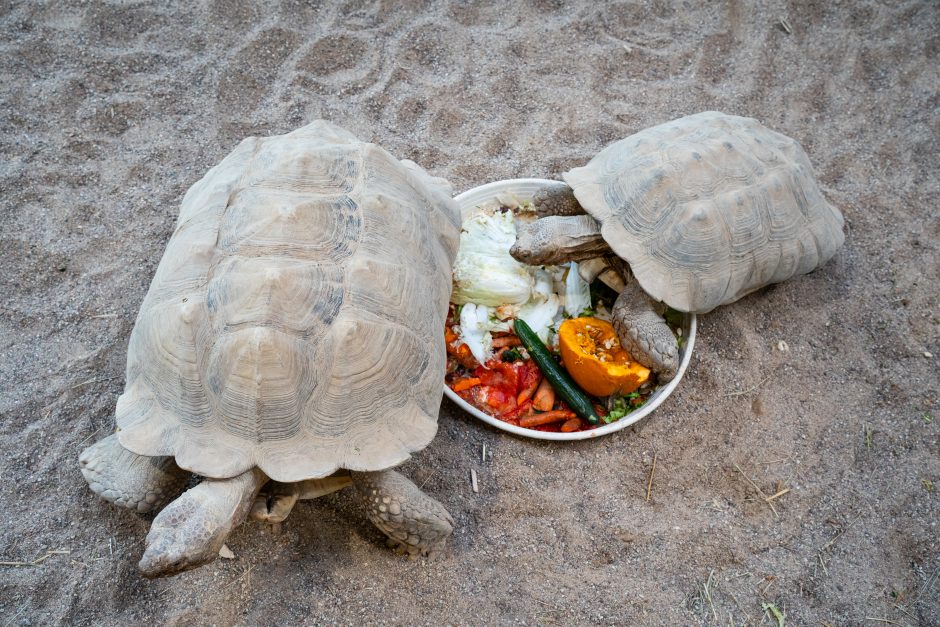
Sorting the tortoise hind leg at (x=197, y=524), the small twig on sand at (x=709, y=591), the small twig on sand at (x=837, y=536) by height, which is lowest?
the small twig on sand at (x=709, y=591)

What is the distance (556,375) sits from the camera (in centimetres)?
270

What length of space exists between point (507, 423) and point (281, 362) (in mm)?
1004

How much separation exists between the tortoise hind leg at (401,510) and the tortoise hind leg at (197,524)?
35cm

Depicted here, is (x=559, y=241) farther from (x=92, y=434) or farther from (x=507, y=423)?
(x=92, y=434)

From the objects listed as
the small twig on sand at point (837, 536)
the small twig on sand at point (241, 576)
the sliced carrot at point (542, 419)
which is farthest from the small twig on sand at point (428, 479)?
the small twig on sand at point (837, 536)

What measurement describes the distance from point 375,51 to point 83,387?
2.17m

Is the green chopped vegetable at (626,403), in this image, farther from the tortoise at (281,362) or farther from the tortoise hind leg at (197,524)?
the tortoise hind leg at (197,524)

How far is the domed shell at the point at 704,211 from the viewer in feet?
8.55

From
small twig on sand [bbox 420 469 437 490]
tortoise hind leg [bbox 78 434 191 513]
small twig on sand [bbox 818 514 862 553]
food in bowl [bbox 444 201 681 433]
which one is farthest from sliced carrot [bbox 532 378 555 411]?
tortoise hind leg [bbox 78 434 191 513]

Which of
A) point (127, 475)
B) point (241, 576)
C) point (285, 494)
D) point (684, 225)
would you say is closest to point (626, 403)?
point (684, 225)

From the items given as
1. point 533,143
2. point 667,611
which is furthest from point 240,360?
point 533,143

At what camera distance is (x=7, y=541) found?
2.24 meters

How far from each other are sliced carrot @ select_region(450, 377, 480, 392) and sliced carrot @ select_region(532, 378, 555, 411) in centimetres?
24

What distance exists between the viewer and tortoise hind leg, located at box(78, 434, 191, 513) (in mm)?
2191
